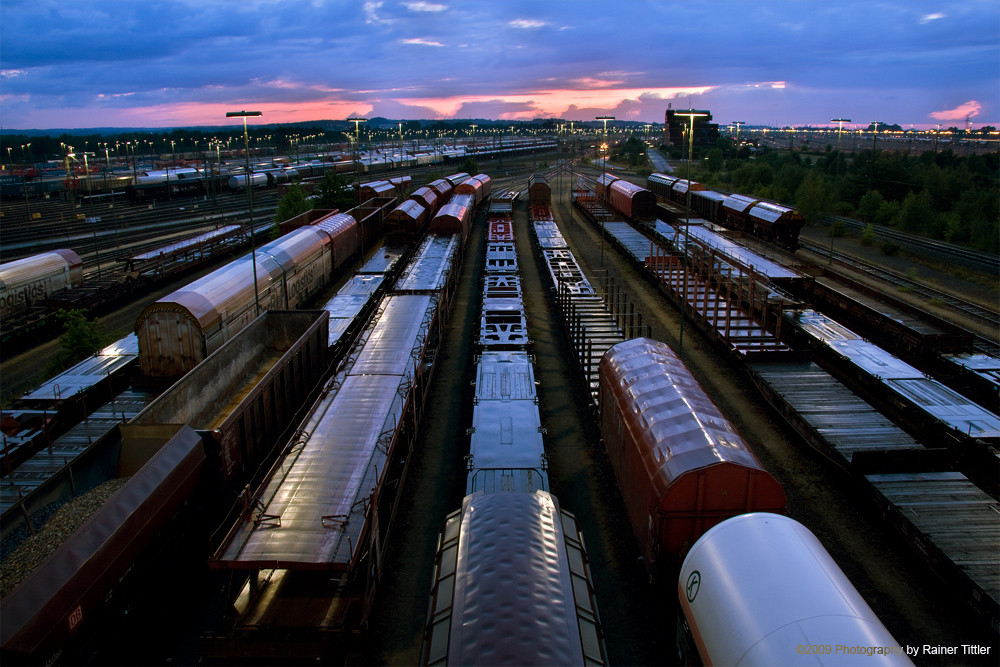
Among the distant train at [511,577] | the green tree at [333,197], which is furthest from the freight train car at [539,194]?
the distant train at [511,577]

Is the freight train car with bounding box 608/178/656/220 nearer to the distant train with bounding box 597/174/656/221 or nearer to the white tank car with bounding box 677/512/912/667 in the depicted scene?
the distant train with bounding box 597/174/656/221

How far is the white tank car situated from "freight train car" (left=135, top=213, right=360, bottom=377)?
16.8m

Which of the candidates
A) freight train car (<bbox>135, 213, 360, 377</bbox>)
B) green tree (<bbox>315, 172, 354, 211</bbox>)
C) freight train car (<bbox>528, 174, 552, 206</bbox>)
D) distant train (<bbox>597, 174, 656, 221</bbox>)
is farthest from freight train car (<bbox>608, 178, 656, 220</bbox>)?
freight train car (<bbox>135, 213, 360, 377</bbox>)

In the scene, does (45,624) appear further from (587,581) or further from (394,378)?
(394,378)

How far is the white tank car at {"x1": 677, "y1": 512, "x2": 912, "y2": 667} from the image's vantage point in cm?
671

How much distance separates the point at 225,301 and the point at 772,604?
20.2 m

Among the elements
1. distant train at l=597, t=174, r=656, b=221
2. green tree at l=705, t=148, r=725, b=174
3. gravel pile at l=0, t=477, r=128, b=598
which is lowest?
gravel pile at l=0, t=477, r=128, b=598

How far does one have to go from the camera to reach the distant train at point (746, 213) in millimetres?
42281

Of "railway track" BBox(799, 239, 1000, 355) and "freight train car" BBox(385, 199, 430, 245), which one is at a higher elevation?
"freight train car" BBox(385, 199, 430, 245)

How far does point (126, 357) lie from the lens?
67.1ft

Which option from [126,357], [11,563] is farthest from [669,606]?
[126,357]

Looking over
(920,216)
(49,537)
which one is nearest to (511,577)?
(49,537)

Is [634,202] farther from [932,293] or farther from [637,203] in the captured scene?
[932,293]

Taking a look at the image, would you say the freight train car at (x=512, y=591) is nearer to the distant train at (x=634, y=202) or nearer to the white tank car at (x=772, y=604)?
the white tank car at (x=772, y=604)
